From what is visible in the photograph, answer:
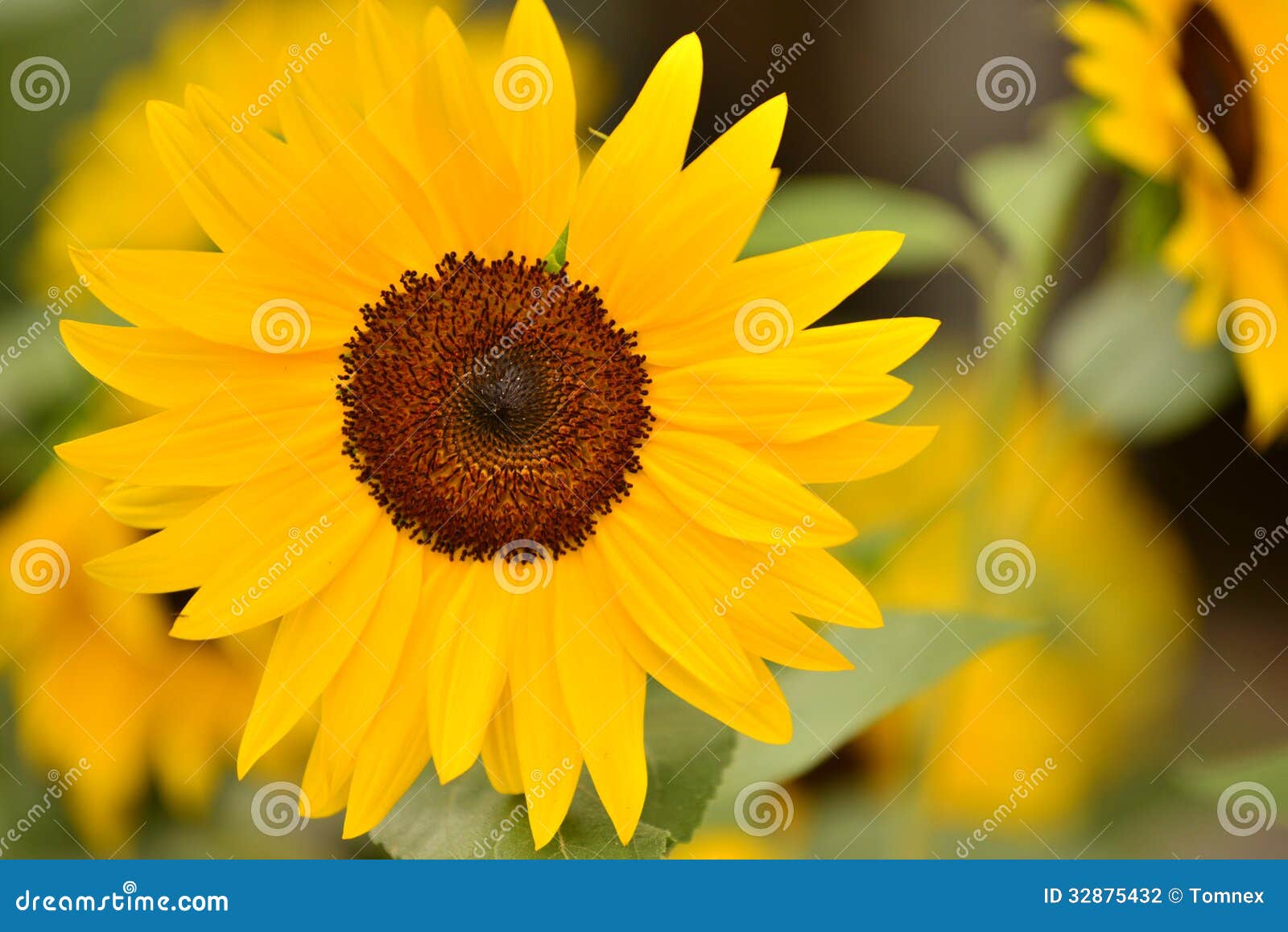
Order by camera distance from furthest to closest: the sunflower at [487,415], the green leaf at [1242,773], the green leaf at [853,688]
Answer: the green leaf at [1242,773] → the green leaf at [853,688] → the sunflower at [487,415]

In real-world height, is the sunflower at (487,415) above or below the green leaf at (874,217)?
below

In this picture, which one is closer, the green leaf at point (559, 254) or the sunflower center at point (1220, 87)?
the green leaf at point (559, 254)

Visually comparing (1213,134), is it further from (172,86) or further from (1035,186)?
(172,86)

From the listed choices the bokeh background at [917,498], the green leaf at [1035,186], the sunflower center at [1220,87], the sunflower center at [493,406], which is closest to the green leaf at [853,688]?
the bokeh background at [917,498]

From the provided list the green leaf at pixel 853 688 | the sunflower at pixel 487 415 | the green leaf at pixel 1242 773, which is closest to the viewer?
the sunflower at pixel 487 415

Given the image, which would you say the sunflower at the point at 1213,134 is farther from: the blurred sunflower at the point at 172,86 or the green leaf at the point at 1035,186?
the blurred sunflower at the point at 172,86

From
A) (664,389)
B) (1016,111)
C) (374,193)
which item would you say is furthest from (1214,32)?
(374,193)

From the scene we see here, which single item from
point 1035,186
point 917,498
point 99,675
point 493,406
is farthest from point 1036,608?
point 99,675
